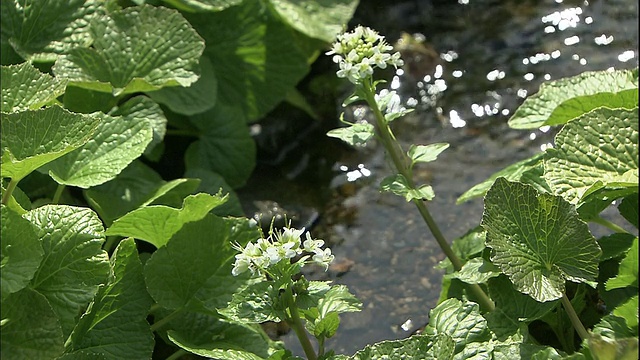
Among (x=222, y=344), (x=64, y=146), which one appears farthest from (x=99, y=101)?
(x=222, y=344)

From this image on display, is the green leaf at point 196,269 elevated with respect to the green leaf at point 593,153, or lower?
lower

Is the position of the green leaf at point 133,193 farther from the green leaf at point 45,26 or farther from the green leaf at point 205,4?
the green leaf at point 205,4

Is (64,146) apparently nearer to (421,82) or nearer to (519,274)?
(519,274)

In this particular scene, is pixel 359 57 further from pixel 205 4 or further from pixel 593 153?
pixel 205 4

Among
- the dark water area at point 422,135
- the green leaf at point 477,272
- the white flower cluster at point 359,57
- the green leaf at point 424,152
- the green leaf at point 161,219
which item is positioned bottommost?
the dark water area at point 422,135

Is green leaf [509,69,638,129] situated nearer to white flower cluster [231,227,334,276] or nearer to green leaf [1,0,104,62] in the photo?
white flower cluster [231,227,334,276]

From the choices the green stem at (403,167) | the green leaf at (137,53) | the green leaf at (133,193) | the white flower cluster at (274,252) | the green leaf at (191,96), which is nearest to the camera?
the white flower cluster at (274,252)

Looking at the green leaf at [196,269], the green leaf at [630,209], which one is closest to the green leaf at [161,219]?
the green leaf at [196,269]

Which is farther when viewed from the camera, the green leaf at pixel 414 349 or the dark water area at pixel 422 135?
the dark water area at pixel 422 135
